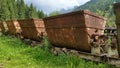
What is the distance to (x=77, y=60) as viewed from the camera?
825 centimetres

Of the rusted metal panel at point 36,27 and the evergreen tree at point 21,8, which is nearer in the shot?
the rusted metal panel at point 36,27

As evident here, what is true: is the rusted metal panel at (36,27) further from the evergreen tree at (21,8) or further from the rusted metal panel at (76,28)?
the evergreen tree at (21,8)

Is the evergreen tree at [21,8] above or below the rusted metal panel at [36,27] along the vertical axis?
above

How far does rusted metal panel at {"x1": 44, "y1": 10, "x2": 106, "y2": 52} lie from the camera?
8539 mm

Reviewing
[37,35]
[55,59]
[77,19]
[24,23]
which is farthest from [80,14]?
[24,23]

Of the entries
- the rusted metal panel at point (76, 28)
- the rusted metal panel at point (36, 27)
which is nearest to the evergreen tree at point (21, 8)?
the rusted metal panel at point (36, 27)

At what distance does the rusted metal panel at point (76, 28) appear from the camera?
854cm

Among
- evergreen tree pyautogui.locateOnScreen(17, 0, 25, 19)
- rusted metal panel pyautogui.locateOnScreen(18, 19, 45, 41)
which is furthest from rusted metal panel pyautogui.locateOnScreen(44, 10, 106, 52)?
evergreen tree pyautogui.locateOnScreen(17, 0, 25, 19)

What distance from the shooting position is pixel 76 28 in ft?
29.7

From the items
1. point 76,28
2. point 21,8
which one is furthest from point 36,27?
point 21,8

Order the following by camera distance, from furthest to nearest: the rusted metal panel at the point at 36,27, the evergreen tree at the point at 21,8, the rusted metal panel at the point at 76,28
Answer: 1. the evergreen tree at the point at 21,8
2. the rusted metal panel at the point at 36,27
3. the rusted metal panel at the point at 76,28

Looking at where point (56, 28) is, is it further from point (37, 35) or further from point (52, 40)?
point (37, 35)

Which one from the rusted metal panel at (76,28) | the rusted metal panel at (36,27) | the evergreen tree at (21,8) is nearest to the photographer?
the rusted metal panel at (76,28)

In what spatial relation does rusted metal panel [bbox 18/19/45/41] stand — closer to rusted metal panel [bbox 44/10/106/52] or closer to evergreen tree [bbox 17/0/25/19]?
rusted metal panel [bbox 44/10/106/52]
